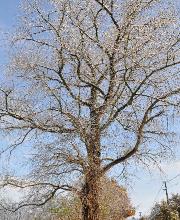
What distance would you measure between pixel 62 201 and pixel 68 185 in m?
1.93

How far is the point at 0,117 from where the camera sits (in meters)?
15.7

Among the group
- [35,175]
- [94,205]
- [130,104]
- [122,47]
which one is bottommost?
[94,205]

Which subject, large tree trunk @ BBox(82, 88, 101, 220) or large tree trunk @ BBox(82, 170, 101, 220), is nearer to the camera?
large tree trunk @ BBox(82, 88, 101, 220)

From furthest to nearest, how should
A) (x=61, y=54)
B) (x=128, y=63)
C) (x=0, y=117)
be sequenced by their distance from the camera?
(x=0, y=117) → (x=61, y=54) → (x=128, y=63)

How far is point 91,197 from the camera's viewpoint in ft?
47.8

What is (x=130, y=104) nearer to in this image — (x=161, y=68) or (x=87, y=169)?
(x=161, y=68)

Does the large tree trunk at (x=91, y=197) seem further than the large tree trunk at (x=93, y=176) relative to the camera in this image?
Yes

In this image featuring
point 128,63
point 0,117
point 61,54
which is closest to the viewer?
point 128,63

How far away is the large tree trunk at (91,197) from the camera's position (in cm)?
1448

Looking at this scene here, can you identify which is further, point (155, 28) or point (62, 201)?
point (62, 201)

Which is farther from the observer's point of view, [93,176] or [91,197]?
[91,197]

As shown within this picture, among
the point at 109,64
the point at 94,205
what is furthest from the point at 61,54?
the point at 94,205

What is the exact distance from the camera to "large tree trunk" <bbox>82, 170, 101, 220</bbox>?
570 inches

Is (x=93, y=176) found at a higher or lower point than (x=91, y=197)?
higher
